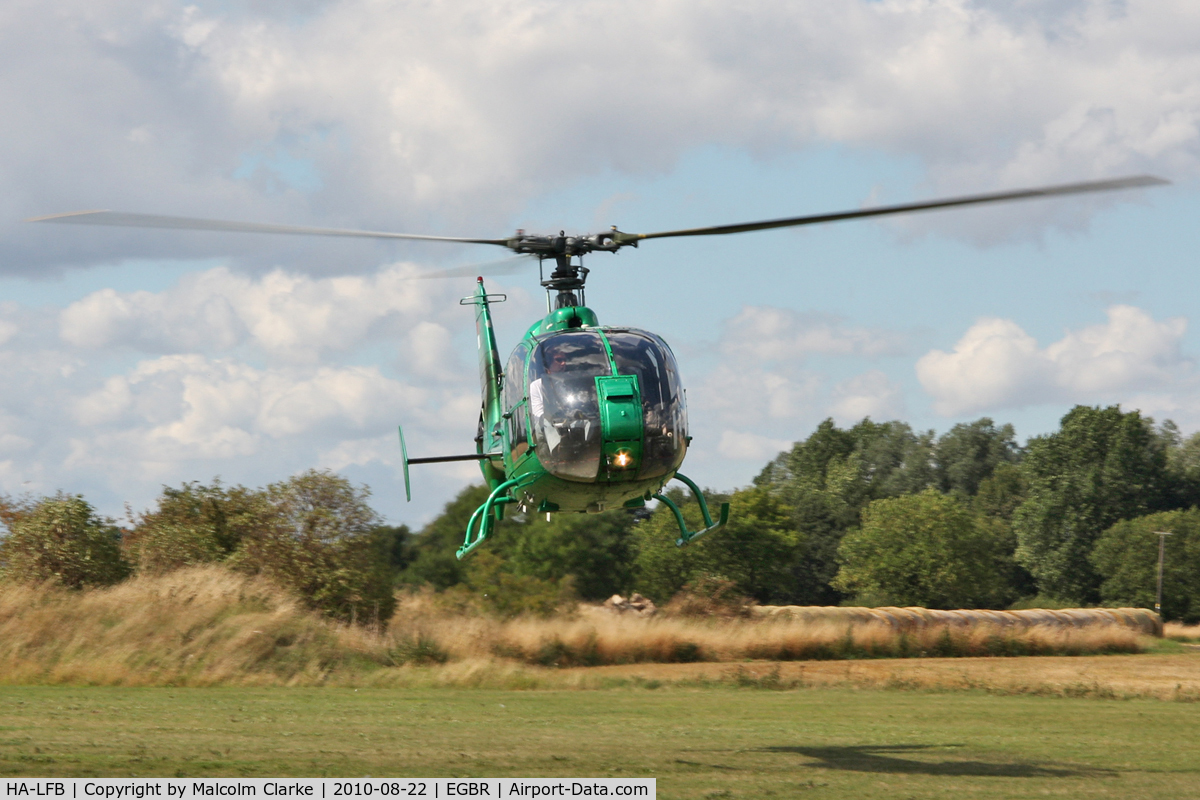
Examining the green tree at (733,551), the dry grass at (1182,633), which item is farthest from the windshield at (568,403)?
the dry grass at (1182,633)

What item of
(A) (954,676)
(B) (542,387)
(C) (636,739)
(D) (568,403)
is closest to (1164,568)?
(A) (954,676)

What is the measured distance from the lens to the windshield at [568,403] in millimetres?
A: 13883

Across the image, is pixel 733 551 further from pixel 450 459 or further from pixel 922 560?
pixel 450 459

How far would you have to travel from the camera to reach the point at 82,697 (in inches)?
965

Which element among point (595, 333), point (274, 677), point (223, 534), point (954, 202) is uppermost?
point (954, 202)

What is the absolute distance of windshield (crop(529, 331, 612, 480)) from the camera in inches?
547

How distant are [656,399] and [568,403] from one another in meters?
0.98

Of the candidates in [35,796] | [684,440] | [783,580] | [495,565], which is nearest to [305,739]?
[35,796]

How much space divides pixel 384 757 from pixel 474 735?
3562mm

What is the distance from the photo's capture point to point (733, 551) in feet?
191

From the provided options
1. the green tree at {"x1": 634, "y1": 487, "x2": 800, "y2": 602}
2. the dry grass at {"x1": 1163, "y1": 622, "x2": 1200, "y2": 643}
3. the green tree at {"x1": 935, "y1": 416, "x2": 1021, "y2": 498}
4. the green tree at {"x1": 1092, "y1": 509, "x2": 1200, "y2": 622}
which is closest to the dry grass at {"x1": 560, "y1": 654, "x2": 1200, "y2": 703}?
the green tree at {"x1": 634, "y1": 487, "x2": 800, "y2": 602}

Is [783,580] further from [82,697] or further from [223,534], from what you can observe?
[82,697]

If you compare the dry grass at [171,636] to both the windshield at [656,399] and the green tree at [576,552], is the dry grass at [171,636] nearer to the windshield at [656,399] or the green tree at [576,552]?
the green tree at [576,552]

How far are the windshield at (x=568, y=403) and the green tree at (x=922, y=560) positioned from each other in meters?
56.6
